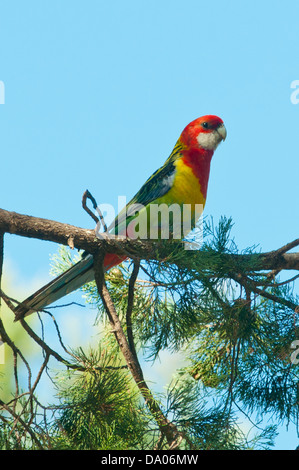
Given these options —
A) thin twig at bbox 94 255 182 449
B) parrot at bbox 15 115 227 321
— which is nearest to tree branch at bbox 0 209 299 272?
thin twig at bbox 94 255 182 449

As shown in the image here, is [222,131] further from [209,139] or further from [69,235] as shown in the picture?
[69,235]

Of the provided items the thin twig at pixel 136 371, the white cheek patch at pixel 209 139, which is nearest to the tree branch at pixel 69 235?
the thin twig at pixel 136 371

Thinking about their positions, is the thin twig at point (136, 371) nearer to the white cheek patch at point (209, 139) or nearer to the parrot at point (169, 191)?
the parrot at point (169, 191)

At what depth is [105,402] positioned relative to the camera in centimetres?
235

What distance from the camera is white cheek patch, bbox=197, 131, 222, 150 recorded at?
3.98 meters

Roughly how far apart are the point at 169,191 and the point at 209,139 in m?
0.69

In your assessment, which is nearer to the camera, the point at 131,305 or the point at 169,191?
the point at 131,305

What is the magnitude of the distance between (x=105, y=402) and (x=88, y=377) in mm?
199

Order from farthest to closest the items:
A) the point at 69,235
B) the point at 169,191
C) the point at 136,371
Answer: the point at 169,191
the point at 69,235
the point at 136,371

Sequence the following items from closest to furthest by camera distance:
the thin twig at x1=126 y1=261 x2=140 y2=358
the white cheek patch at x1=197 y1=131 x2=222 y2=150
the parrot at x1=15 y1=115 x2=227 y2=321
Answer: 1. the thin twig at x1=126 y1=261 x2=140 y2=358
2. the parrot at x1=15 y1=115 x2=227 y2=321
3. the white cheek patch at x1=197 y1=131 x2=222 y2=150

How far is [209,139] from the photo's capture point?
400 cm

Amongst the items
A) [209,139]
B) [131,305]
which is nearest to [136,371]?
[131,305]

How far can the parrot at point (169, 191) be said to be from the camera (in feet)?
9.73

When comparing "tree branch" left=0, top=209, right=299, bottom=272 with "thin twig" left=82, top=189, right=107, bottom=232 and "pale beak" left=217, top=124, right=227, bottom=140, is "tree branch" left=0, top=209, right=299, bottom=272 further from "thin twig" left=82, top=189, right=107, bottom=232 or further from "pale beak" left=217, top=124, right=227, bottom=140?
"pale beak" left=217, top=124, right=227, bottom=140
